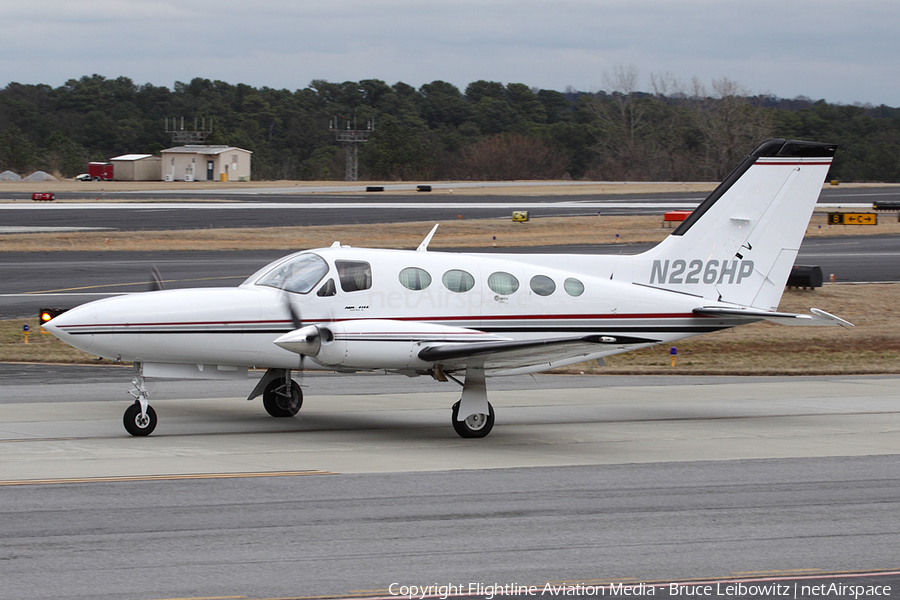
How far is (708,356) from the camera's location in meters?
24.0

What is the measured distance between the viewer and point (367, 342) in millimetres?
13773

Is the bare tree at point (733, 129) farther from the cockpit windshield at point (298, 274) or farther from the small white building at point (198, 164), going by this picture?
the cockpit windshield at point (298, 274)

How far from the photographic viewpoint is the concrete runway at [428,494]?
8.27 metres

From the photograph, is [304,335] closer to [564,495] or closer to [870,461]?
[564,495]

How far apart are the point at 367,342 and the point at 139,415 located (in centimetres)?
331

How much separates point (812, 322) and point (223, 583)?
34.2 ft

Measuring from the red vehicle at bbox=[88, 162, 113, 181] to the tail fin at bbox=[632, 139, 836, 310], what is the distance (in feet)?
343

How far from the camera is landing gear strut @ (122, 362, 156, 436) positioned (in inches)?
545

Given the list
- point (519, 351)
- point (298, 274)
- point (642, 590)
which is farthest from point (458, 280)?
point (642, 590)

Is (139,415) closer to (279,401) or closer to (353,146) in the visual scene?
(279,401)

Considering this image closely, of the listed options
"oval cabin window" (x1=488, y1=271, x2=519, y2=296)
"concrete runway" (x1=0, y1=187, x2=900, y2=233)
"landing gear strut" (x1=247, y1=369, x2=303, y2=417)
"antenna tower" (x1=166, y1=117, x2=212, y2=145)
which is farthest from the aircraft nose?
"antenna tower" (x1=166, y1=117, x2=212, y2=145)

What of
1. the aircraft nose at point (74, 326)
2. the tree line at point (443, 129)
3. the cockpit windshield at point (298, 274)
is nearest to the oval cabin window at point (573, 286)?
the cockpit windshield at point (298, 274)

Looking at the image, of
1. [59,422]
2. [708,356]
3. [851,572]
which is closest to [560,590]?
[851,572]

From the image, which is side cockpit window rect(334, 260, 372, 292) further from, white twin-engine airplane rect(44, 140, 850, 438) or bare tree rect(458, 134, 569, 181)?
bare tree rect(458, 134, 569, 181)
